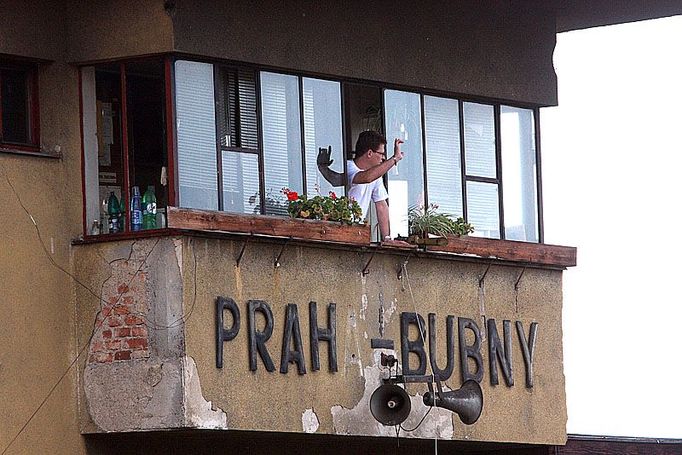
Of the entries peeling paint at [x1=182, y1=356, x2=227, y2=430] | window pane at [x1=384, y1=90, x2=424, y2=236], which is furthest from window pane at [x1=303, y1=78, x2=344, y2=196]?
peeling paint at [x1=182, y1=356, x2=227, y2=430]

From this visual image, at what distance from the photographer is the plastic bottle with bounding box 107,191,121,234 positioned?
17.0 metres

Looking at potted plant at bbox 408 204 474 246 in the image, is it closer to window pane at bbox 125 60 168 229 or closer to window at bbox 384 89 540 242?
window at bbox 384 89 540 242

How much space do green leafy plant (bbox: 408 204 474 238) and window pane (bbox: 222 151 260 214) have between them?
6.51 ft

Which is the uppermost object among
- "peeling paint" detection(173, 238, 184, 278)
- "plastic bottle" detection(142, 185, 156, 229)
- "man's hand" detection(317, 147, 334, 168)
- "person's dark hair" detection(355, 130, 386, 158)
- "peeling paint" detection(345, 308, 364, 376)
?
"person's dark hair" detection(355, 130, 386, 158)

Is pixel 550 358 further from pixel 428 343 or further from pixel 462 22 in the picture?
pixel 462 22

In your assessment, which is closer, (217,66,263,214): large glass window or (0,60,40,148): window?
(0,60,40,148): window

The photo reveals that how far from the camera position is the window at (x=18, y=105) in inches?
657

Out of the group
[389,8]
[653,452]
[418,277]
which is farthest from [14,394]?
[653,452]

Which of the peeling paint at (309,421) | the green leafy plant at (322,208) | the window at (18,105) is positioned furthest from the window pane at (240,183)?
the peeling paint at (309,421)

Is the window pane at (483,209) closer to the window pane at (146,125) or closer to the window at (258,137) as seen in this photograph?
the window at (258,137)

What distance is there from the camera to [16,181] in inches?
651

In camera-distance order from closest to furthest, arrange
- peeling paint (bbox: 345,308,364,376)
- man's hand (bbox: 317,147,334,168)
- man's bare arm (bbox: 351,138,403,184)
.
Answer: peeling paint (bbox: 345,308,364,376) → man's hand (bbox: 317,147,334,168) → man's bare arm (bbox: 351,138,403,184)

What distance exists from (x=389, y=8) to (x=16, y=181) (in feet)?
14.4

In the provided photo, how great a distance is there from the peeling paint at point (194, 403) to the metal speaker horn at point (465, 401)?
7.73 feet
